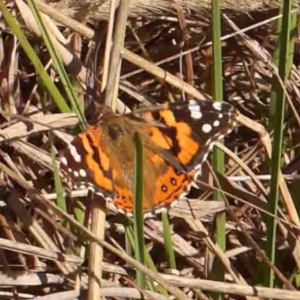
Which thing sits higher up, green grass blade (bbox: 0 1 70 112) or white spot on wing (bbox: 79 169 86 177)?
green grass blade (bbox: 0 1 70 112)

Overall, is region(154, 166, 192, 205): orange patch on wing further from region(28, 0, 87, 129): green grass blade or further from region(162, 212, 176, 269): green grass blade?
region(28, 0, 87, 129): green grass blade

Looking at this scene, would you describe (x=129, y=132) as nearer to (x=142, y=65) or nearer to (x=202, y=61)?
(x=142, y=65)

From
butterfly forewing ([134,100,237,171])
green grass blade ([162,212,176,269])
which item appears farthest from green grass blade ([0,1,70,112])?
green grass blade ([162,212,176,269])

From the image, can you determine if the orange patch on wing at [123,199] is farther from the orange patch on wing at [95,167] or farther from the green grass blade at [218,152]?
the green grass blade at [218,152]

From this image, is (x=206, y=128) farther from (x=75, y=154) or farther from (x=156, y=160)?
(x=75, y=154)

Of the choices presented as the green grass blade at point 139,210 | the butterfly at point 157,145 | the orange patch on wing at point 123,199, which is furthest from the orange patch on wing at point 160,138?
the green grass blade at point 139,210

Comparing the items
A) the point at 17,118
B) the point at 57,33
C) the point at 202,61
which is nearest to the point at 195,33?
the point at 202,61
